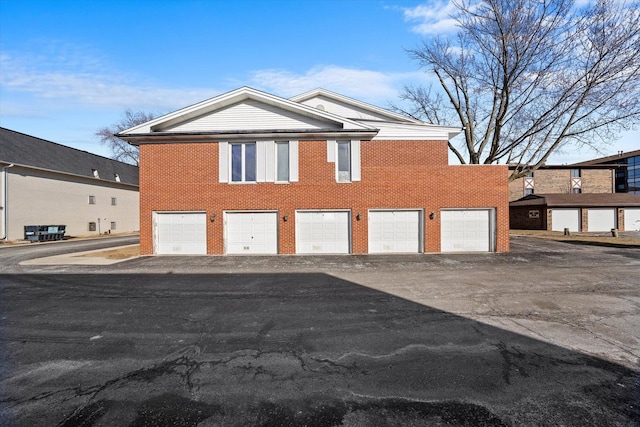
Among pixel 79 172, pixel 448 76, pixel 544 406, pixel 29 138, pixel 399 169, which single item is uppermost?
pixel 448 76

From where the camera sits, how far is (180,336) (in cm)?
450

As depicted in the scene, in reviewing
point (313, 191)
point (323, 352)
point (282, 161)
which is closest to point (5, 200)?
point (282, 161)

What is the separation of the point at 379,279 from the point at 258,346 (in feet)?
16.0

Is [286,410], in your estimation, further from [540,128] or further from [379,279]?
[540,128]

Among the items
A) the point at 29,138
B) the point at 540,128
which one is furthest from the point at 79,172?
the point at 540,128

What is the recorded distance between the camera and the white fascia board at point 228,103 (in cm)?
1302

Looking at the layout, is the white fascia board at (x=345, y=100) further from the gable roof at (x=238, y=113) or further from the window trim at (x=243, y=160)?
the window trim at (x=243, y=160)

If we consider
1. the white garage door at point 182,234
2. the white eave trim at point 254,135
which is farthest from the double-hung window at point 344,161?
the white garage door at point 182,234

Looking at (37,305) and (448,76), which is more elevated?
(448,76)

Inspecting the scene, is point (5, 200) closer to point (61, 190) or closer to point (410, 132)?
point (61, 190)

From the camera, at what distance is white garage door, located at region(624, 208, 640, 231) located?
27.9 m

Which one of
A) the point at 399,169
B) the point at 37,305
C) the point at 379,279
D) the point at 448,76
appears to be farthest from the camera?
the point at 448,76

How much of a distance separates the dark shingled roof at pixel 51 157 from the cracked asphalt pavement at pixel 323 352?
21935 mm

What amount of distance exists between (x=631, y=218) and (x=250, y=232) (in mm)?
36005
